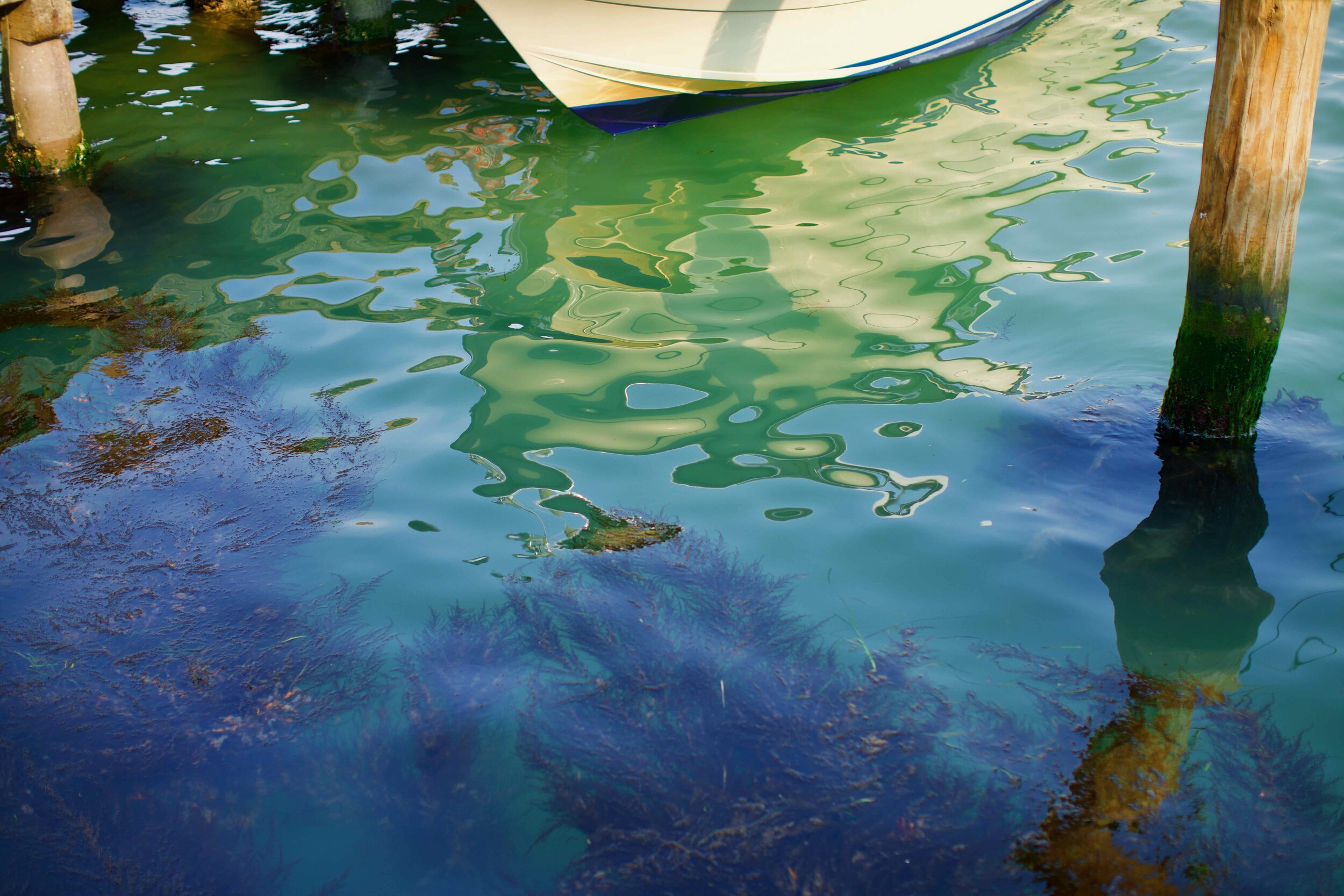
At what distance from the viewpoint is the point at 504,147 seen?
7551 millimetres

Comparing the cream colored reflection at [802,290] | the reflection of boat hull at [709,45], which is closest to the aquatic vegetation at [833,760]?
the cream colored reflection at [802,290]

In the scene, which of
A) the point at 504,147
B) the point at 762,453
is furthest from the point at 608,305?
the point at 504,147

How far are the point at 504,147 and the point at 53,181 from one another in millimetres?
3469

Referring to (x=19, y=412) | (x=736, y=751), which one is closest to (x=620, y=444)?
(x=736, y=751)

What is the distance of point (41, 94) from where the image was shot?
6.84 meters

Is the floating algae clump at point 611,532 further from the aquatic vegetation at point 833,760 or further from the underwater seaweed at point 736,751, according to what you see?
the aquatic vegetation at point 833,760

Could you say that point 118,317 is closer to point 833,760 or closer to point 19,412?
point 19,412

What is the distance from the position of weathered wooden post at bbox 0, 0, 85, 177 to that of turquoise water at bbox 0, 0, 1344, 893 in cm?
28

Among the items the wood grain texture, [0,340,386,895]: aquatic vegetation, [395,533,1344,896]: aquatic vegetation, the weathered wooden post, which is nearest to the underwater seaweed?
[395,533,1344,896]: aquatic vegetation

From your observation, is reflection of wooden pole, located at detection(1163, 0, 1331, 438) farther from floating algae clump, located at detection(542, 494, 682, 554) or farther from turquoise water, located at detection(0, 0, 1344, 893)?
floating algae clump, located at detection(542, 494, 682, 554)

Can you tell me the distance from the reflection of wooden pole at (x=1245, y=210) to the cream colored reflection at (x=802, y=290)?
2.90 feet

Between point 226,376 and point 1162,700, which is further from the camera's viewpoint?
point 226,376

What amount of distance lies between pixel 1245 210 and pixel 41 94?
804cm

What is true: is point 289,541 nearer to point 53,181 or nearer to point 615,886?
point 615,886
